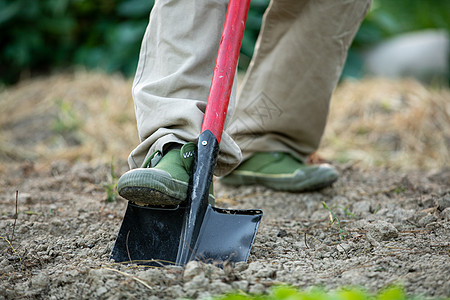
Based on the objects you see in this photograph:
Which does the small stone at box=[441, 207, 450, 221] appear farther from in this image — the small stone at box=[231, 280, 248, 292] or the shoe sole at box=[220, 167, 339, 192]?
the small stone at box=[231, 280, 248, 292]

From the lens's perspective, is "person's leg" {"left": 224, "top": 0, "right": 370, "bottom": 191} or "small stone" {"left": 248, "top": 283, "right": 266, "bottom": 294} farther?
"person's leg" {"left": 224, "top": 0, "right": 370, "bottom": 191}

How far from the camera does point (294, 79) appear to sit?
6.38ft

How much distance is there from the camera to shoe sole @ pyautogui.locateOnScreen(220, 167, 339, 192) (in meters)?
1.90

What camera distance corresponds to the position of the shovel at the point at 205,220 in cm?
124

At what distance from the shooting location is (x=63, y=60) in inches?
194

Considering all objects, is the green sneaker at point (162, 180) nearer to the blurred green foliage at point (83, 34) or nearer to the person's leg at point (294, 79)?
the person's leg at point (294, 79)

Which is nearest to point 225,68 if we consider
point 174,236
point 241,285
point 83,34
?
point 174,236

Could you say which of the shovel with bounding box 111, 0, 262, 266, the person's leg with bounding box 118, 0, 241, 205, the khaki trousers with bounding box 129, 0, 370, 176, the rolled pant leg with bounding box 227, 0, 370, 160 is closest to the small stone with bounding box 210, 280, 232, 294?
the shovel with bounding box 111, 0, 262, 266

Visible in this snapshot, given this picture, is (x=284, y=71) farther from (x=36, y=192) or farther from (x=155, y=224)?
(x=36, y=192)

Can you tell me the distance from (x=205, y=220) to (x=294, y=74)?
0.91 meters

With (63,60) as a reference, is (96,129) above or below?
below

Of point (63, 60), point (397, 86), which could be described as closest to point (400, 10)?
point (397, 86)

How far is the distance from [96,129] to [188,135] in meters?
1.95

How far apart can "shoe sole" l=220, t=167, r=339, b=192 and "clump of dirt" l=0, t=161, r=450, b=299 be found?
0.12 ft
